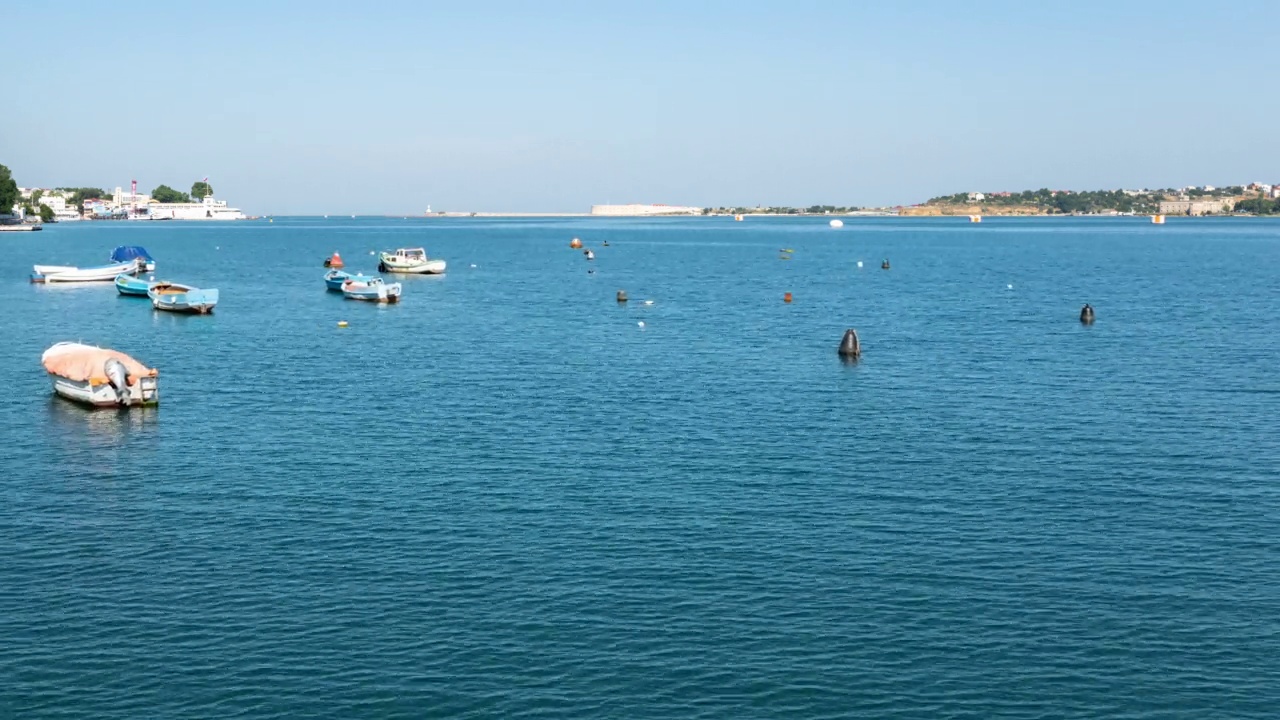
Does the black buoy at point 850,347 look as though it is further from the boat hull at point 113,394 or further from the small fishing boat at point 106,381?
the boat hull at point 113,394

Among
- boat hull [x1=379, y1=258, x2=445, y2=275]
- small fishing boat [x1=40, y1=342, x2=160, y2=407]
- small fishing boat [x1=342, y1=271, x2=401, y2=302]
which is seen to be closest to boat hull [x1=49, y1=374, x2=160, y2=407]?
small fishing boat [x1=40, y1=342, x2=160, y2=407]

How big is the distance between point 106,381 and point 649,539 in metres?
40.9

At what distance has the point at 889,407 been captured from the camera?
248ft

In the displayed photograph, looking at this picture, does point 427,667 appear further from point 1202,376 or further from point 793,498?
point 1202,376

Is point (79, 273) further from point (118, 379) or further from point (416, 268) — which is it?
point (118, 379)

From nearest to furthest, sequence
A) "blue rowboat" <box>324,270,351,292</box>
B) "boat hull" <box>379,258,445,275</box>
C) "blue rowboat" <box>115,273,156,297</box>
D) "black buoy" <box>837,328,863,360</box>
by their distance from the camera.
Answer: "black buoy" <box>837,328,863,360</box>, "blue rowboat" <box>115,273,156,297</box>, "blue rowboat" <box>324,270,351,292</box>, "boat hull" <box>379,258,445,275</box>

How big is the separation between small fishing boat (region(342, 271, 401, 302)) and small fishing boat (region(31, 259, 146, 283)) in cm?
4720

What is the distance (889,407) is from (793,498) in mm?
23070

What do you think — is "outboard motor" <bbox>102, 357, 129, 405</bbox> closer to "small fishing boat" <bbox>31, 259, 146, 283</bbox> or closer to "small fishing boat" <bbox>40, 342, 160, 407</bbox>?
"small fishing boat" <bbox>40, 342, 160, 407</bbox>

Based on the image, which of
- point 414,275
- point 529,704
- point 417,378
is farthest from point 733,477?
point 414,275

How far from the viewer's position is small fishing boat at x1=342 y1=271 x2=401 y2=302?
145625 mm

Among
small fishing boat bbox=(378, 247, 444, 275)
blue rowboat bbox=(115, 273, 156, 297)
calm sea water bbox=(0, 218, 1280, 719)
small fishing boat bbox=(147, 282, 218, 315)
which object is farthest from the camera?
small fishing boat bbox=(378, 247, 444, 275)

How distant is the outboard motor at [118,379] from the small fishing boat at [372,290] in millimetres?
70834

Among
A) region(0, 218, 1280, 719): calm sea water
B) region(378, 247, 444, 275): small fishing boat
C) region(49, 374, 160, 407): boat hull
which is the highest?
region(378, 247, 444, 275): small fishing boat
